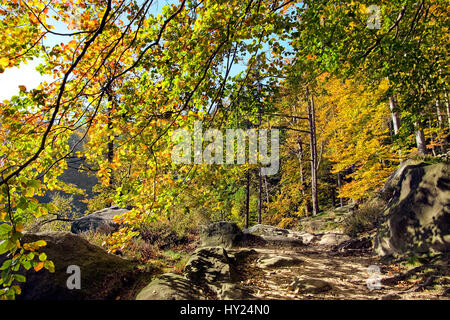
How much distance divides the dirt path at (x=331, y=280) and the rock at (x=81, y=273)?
7.69 ft

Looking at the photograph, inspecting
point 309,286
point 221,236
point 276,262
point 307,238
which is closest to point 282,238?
point 307,238

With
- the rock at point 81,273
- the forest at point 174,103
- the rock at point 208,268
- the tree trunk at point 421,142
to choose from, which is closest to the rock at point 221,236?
the forest at point 174,103

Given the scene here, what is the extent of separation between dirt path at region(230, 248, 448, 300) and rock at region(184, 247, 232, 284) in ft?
1.42

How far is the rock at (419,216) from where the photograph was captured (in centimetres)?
528

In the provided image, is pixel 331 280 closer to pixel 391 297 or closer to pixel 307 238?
pixel 391 297

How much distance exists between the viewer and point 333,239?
960 centimetres

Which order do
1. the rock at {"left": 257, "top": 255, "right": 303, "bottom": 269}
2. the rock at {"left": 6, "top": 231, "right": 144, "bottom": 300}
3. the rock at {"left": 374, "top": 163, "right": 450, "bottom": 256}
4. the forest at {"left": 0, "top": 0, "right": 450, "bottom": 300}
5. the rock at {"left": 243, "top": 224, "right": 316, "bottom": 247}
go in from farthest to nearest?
the rock at {"left": 243, "top": 224, "right": 316, "bottom": 247} < the rock at {"left": 257, "top": 255, "right": 303, "bottom": 269} < the rock at {"left": 374, "top": 163, "right": 450, "bottom": 256} < the rock at {"left": 6, "top": 231, "right": 144, "bottom": 300} < the forest at {"left": 0, "top": 0, "right": 450, "bottom": 300}

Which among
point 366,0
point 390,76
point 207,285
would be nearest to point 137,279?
point 207,285

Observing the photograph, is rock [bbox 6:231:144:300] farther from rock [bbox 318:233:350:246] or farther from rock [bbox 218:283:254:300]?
rock [bbox 318:233:350:246]

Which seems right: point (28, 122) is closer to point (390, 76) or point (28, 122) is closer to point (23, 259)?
point (23, 259)

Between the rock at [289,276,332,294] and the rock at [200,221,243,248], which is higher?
the rock at [200,221,243,248]

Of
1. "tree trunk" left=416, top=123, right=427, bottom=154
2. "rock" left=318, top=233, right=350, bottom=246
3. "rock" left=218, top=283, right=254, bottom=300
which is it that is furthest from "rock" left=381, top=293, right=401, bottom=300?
"tree trunk" left=416, top=123, right=427, bottom=154

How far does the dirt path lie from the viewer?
12.9 ft

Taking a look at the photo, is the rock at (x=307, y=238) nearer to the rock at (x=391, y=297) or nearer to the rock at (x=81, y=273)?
the rock at (x=391, y=297)
